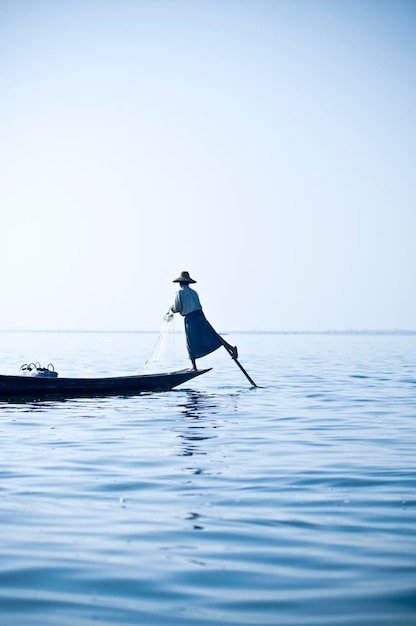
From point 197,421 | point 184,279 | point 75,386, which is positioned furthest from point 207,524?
point 184,279

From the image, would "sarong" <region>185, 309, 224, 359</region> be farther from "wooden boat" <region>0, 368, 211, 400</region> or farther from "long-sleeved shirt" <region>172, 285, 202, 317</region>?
"wooden boat" <region>0, 368, 211, 400</region>

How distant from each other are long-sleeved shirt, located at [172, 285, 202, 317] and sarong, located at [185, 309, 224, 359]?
159mm

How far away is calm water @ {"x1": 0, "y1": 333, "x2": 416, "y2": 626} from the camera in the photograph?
4633mm

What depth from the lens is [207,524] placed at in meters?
6.40

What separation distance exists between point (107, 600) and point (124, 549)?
981 millimetres

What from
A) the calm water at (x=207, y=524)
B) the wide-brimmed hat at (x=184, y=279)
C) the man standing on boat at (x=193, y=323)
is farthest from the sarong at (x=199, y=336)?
the calm water at (x=207, y=524)

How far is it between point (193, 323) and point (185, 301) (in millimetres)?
618

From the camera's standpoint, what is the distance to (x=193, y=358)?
19750 mm

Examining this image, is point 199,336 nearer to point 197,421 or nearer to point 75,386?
point 75,386

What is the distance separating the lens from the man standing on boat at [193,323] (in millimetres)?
19641

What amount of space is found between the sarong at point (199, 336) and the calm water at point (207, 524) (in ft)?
21.5

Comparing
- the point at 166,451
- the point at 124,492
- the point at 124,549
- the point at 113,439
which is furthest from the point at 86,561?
the point at 113,439

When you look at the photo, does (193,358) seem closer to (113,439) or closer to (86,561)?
(113,439)

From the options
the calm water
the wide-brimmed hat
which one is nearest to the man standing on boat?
the wide-brimmed hat
